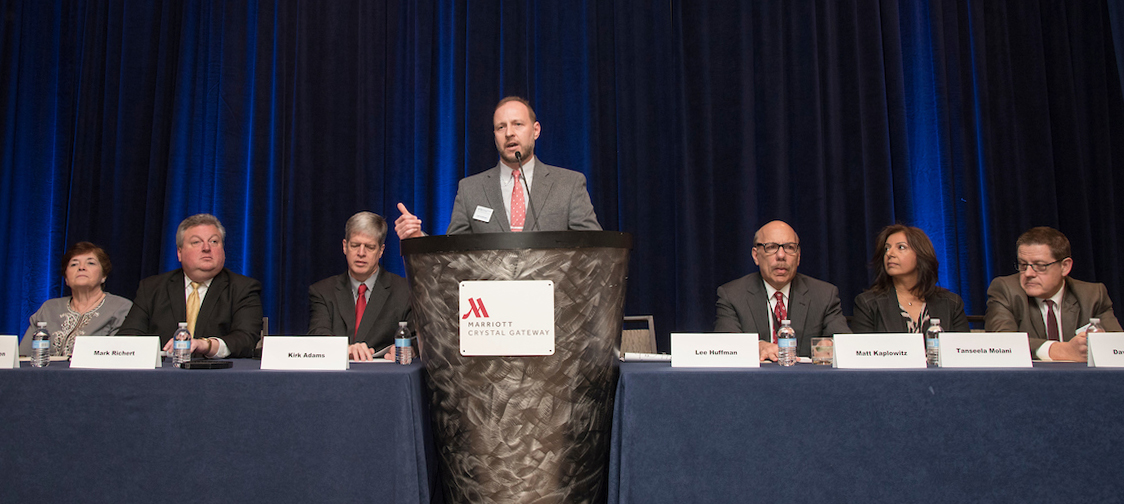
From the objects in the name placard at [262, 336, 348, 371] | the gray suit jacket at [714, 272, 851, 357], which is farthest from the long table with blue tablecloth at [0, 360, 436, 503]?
the gray suit jacket at [714, 272, 851, 357]

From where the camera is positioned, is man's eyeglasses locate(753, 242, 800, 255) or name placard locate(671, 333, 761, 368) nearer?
name placard locate(671, 333, 761, 368)

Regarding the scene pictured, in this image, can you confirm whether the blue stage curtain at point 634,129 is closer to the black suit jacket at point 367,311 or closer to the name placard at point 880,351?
the black suit jacket at point 367,311

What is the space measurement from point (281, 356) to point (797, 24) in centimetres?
314

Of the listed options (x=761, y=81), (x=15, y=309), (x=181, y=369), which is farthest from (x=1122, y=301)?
(x=15, y=309)

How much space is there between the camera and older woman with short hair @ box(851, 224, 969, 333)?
2342 mm

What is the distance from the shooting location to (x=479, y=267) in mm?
977

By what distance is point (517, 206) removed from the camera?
1979 millimetres

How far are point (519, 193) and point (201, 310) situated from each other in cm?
132

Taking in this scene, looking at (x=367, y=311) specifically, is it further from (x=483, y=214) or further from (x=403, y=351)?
(x=403, y=351)

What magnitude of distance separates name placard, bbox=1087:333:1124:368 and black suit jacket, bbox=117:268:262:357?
2.38 meters

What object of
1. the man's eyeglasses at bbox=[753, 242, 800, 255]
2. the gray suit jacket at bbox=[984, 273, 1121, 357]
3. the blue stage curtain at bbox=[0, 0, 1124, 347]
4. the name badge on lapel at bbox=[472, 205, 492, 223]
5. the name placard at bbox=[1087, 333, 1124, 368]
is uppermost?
the blue stage curtain at bbox=[0, 0, 1124, 347]

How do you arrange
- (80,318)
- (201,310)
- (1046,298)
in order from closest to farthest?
(1046,298), (201,310), (80,318)

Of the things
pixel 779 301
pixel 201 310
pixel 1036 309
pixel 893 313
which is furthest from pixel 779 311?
pixel 201 310

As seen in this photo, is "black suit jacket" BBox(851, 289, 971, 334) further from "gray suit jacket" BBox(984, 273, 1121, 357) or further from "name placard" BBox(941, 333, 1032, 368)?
"name placard" BBox(941, 333, 1032, 368)
